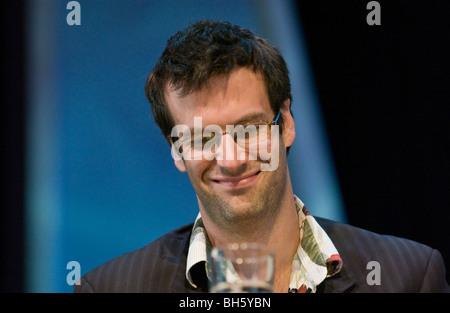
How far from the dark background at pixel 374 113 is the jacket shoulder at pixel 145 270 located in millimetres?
558

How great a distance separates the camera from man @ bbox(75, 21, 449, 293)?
2129 millimetres

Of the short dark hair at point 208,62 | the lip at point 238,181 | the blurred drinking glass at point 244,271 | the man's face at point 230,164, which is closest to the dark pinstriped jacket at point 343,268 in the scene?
the man's face at point 230,164

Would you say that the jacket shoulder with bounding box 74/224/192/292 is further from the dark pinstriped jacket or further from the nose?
the nose

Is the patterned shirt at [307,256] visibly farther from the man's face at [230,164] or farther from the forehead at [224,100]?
the forehead at [224,100]

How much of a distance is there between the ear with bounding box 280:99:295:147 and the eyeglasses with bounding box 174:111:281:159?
20 cm

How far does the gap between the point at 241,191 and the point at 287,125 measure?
48cm

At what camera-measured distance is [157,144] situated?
116 inches

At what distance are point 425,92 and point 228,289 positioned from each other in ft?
6.18

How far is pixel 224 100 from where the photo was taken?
6.95 ft

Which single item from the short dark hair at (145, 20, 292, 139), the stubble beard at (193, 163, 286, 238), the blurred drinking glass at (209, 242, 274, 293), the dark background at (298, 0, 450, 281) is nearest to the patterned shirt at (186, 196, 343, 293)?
the stubble beard at (193, 163, 286, 238)

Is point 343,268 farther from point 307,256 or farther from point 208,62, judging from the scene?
point 208,62

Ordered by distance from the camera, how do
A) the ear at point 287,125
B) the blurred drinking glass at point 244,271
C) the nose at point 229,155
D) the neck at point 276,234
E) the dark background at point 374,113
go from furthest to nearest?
the dark background at point 374,113 → the ear at point 287,125 → the neck at point 276,234 → the nose at point 229,155 → the blurred drinking glass at point 244,271

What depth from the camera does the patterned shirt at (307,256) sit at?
2.14 m

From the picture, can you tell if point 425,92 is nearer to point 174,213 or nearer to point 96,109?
point 174,213
